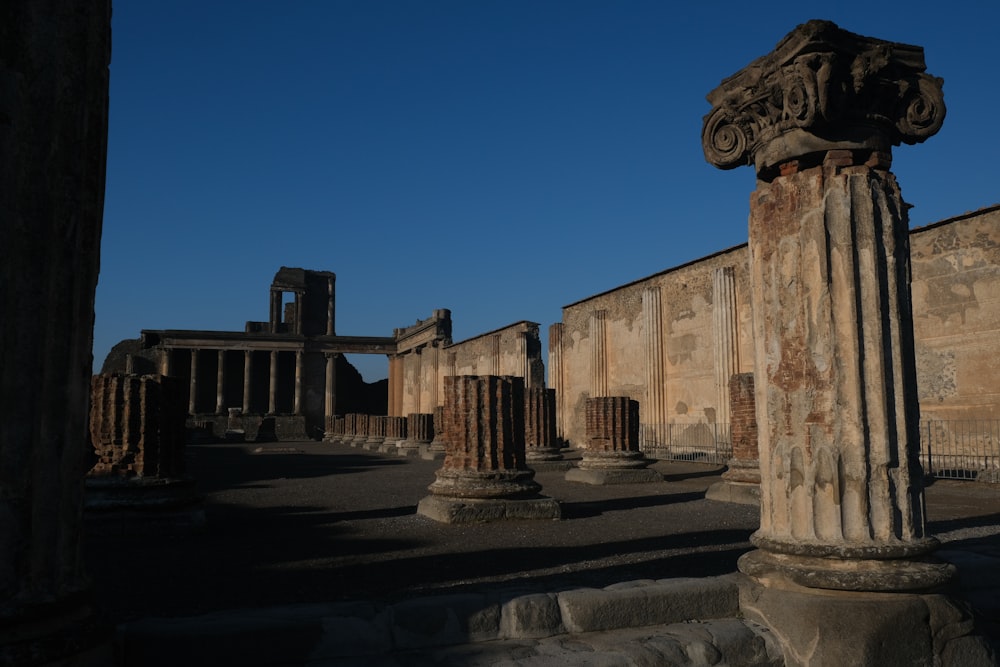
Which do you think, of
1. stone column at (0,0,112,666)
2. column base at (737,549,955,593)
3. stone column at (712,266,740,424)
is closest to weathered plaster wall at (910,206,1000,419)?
stone column at (712,266,740,424)

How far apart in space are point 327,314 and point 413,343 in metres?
10.8

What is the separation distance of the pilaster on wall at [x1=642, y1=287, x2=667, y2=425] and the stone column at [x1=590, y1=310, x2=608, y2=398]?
226 centimetres

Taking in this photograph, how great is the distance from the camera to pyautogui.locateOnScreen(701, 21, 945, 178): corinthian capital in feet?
12.1

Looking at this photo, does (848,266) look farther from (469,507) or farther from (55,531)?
(469,507)

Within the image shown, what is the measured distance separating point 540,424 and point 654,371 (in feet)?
23.6

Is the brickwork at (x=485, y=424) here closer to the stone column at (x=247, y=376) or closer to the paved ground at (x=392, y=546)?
the paved ground at (x=392, y=546)

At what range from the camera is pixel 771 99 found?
12.8 feet

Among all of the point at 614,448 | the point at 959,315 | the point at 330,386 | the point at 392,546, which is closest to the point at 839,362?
the point at 392,546

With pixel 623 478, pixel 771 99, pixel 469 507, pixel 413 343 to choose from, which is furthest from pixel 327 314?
pixel 771 99

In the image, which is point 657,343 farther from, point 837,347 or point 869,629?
point 869,629

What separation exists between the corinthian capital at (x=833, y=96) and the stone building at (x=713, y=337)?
435 inches

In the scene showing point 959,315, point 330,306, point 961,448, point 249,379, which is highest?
point 330,306

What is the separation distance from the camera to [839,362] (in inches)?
140

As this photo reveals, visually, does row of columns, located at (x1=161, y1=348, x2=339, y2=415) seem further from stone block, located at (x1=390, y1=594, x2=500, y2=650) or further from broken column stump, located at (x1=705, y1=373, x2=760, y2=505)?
stone block, located at (x1=390, y1=594, x2=500, y2=650)
